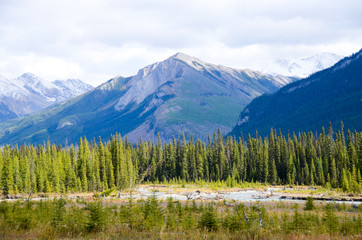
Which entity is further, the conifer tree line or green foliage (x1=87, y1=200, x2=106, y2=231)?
the conifer tree line

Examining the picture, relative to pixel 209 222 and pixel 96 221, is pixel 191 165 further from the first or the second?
pixel 96 221

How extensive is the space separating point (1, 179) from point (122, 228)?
8263cm

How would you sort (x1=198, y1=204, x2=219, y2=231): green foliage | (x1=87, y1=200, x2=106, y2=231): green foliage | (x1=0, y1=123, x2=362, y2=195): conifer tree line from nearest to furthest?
(x1=87, y1=200, x2=106, y2=231): green foliage, (x1=198, y1=204, x2=219, y2=231): green foliage, (x1=0, y1=123, x2=362, y2=195): conifer tree line

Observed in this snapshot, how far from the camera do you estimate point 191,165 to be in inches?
5285

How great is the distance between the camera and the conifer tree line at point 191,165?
300ft

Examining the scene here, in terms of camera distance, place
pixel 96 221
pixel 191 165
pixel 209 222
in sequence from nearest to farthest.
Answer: pixel 96 221 < pixel 209 222 < pixel 191 165

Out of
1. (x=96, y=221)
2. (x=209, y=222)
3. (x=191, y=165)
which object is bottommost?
(x=209, y=222)

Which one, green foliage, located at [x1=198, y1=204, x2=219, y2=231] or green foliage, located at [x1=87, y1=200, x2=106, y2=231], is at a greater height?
green foliage, located at [x1=87, y1=200, x2=106, y2=231]

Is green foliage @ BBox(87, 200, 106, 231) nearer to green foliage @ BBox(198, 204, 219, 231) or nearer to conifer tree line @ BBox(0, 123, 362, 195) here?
green foliage @ BBox(198, 204, 219, 231)

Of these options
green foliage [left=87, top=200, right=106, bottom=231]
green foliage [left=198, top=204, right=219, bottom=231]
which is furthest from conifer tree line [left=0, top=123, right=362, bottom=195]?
green foliage [left=87, top=200, right=106, bottom=231]

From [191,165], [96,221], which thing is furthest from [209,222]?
[191,165]

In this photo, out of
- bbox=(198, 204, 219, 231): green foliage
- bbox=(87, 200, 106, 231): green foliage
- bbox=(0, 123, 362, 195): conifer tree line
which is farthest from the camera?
bbox=(0, 123, 362, 195): conifer tree line

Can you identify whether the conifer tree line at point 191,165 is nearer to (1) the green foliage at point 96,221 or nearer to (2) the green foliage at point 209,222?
(2) the green foliage at point 209,222

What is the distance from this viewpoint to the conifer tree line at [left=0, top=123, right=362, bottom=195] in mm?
91500
